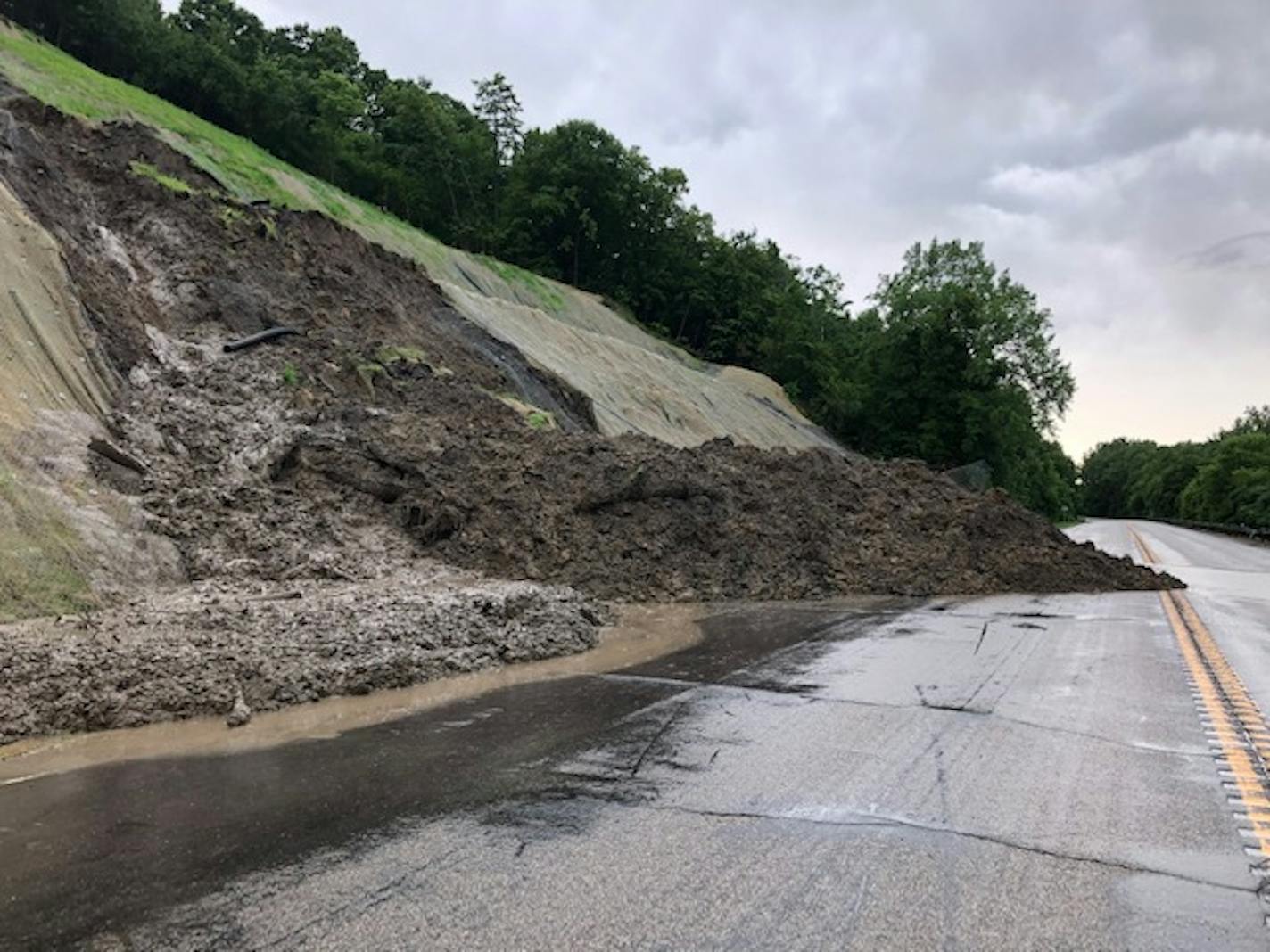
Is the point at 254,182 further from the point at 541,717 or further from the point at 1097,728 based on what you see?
the point at 1097,728

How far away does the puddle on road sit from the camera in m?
6.29

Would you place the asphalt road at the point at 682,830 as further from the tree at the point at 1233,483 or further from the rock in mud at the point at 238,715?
the tree at the point at 1233,483

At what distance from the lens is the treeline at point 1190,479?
61.2 meters

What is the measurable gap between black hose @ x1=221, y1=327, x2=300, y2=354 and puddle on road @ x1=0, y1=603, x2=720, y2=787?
33.0 ft

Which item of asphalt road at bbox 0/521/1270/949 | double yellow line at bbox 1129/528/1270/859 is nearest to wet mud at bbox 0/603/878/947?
asphalt road at bbox 0/521/1270/949

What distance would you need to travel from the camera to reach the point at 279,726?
7121 millimetres

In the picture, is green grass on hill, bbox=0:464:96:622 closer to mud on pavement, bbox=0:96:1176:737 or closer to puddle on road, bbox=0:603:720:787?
mud on pavement, bbox=0:96:1176:737

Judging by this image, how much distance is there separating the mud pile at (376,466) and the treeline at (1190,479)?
4053 centimetres

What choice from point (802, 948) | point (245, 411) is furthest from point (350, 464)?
point (802, 948)

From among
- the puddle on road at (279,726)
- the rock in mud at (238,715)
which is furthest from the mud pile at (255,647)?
the puddle on road at (279,726)

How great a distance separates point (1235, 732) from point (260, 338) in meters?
16.1

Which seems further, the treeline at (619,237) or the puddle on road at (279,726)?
the treeline at (619,237)

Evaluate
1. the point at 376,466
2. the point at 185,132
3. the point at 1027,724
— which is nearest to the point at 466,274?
the point at 185,132

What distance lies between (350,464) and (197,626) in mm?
6303
